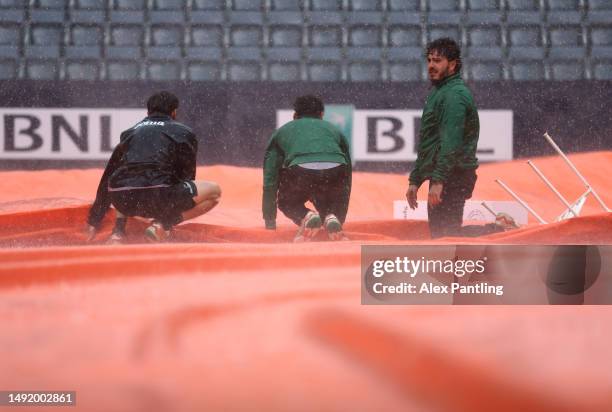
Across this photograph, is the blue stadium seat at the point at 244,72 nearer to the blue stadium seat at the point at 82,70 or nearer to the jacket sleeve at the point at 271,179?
the jacket sleeve at the point at 271,179

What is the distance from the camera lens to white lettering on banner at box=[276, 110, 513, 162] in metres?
1.54

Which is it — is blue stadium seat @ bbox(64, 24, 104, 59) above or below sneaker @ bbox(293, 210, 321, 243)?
above

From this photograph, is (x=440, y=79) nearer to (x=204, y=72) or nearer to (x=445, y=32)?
(x=445, y=32)

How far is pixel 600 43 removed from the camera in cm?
157

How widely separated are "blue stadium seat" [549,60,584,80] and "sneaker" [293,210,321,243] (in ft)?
2.25

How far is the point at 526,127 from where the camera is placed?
155 centimetres

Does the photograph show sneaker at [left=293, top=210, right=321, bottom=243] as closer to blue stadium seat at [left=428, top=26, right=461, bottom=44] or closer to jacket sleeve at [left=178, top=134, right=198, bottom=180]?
jacket sleeve at [left=178, top=134, right=198, bottom=180]

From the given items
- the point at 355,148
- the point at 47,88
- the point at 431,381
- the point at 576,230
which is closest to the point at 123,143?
the point at 47,88

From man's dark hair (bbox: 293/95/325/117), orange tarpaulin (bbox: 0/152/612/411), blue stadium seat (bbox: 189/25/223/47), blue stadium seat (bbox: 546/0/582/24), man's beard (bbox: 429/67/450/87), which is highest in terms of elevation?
blue stadium seat (bbox: 546/0/582/24)

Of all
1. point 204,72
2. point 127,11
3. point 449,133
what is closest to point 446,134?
point 449,133

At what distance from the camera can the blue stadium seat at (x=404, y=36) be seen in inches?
61.4

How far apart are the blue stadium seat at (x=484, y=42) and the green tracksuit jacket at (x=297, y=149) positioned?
397mm

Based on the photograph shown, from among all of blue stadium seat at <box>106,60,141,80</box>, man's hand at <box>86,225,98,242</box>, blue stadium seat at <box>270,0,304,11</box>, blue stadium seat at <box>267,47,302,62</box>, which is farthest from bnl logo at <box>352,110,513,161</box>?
man's hand at <box>86,225,98,242</box>

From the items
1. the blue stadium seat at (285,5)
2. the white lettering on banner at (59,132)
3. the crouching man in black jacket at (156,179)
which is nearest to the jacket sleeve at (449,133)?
the blue stadium seat at (285,5)
